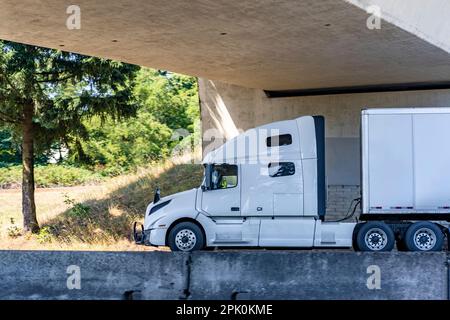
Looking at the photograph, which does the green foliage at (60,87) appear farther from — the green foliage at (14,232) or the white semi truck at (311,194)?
the white semi truck at (311,194)

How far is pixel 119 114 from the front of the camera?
19922 millimetres

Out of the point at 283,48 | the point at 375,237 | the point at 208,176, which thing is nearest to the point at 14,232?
the point at 208,176

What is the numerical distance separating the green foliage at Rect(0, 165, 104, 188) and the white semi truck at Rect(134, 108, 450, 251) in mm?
26908

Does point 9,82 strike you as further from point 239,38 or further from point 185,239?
point 239,38

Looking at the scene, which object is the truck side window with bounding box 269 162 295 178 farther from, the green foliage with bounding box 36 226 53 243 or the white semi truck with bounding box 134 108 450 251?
the green foliage with bounding box 36 226 53 243

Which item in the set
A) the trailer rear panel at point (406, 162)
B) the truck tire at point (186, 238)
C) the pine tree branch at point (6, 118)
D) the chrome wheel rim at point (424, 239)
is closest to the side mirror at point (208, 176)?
the truck tire at point (186, 238)

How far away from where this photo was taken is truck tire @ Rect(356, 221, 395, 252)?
12086 millimetres

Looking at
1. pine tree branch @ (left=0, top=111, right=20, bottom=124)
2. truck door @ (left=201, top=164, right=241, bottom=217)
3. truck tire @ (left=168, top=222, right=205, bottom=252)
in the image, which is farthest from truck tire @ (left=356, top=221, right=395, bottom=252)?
pine tree branch @ (left=0, top=111, right=20, bottom=124)

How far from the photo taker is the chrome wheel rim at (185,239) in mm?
12500

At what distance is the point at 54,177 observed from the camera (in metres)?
40.8

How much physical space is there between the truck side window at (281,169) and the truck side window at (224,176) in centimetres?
82

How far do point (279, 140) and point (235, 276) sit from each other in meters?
4.38
